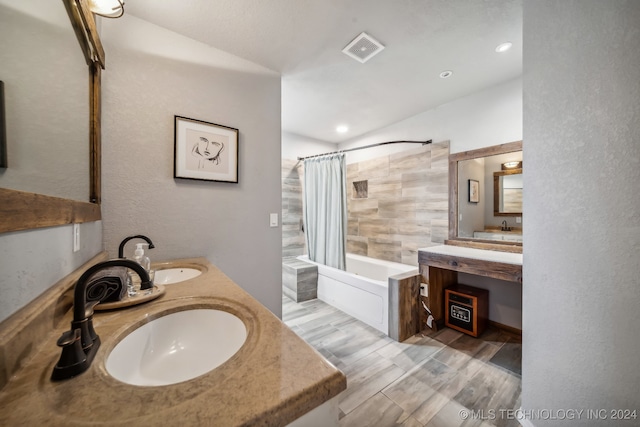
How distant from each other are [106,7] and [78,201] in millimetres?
994

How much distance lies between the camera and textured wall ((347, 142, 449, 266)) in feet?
8.64

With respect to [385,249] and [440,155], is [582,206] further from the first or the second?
[385,249]

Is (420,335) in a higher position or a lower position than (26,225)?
lower

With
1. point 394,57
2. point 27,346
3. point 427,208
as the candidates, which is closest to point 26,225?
point 27,346

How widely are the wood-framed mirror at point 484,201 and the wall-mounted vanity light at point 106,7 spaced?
2.86m

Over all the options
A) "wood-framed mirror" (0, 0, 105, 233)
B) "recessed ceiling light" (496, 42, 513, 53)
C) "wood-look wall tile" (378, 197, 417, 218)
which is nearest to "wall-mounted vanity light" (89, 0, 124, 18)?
"wood-framed mirror" (0, 0, 105, 233)

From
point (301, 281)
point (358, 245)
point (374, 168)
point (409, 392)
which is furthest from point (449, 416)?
point (374, 168)

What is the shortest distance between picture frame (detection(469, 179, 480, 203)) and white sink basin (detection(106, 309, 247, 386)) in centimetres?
261

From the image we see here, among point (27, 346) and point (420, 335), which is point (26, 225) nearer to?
point (27, 346)

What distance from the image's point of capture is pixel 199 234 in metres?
1.64

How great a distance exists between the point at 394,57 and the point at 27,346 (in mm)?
2364

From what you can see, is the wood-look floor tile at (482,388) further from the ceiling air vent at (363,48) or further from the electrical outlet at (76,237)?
→ the ceiling air vent at (363,48)

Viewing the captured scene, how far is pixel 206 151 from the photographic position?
1.64 meters

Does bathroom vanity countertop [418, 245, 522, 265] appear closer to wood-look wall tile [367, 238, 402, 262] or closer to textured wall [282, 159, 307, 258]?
wood-look wall tile [367, 238, 402, 262]
